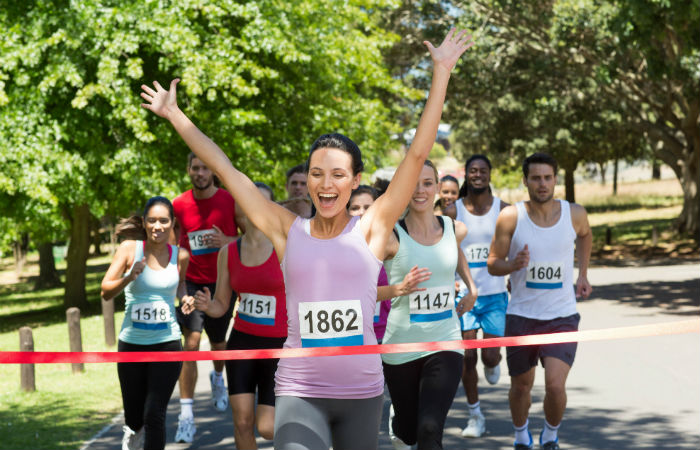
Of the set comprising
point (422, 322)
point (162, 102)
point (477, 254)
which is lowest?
point (422, 322)

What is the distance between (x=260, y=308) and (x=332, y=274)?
2169 mm

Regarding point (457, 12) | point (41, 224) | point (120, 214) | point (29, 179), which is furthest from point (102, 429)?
point (457, 12)

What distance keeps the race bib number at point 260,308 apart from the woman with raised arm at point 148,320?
59 centimetres

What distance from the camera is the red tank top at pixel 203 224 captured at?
25.9 feet

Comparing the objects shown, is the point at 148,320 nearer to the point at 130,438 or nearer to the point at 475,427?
the point at 130,438

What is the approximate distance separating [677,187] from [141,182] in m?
59.6

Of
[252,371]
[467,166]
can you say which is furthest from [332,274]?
[467,166]

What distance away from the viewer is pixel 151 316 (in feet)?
20.0

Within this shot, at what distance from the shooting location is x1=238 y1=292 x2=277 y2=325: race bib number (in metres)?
5.73

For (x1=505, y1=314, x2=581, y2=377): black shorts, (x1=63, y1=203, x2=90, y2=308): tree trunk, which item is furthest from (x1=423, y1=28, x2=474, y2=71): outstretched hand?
(x1=63, y1=203, x2=90, y2=308): tree trunk

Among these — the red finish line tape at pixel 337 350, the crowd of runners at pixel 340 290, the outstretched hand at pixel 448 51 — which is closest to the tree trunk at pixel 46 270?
the crowd of runners at pixel 340 290

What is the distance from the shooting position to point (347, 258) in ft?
12.0

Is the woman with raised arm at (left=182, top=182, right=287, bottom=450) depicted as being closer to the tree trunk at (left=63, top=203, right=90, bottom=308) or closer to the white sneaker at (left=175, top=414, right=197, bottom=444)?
the white sneaker at (left=175, top=414, right=197, bottom=444)

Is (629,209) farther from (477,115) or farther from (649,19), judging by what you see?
(649,19)
